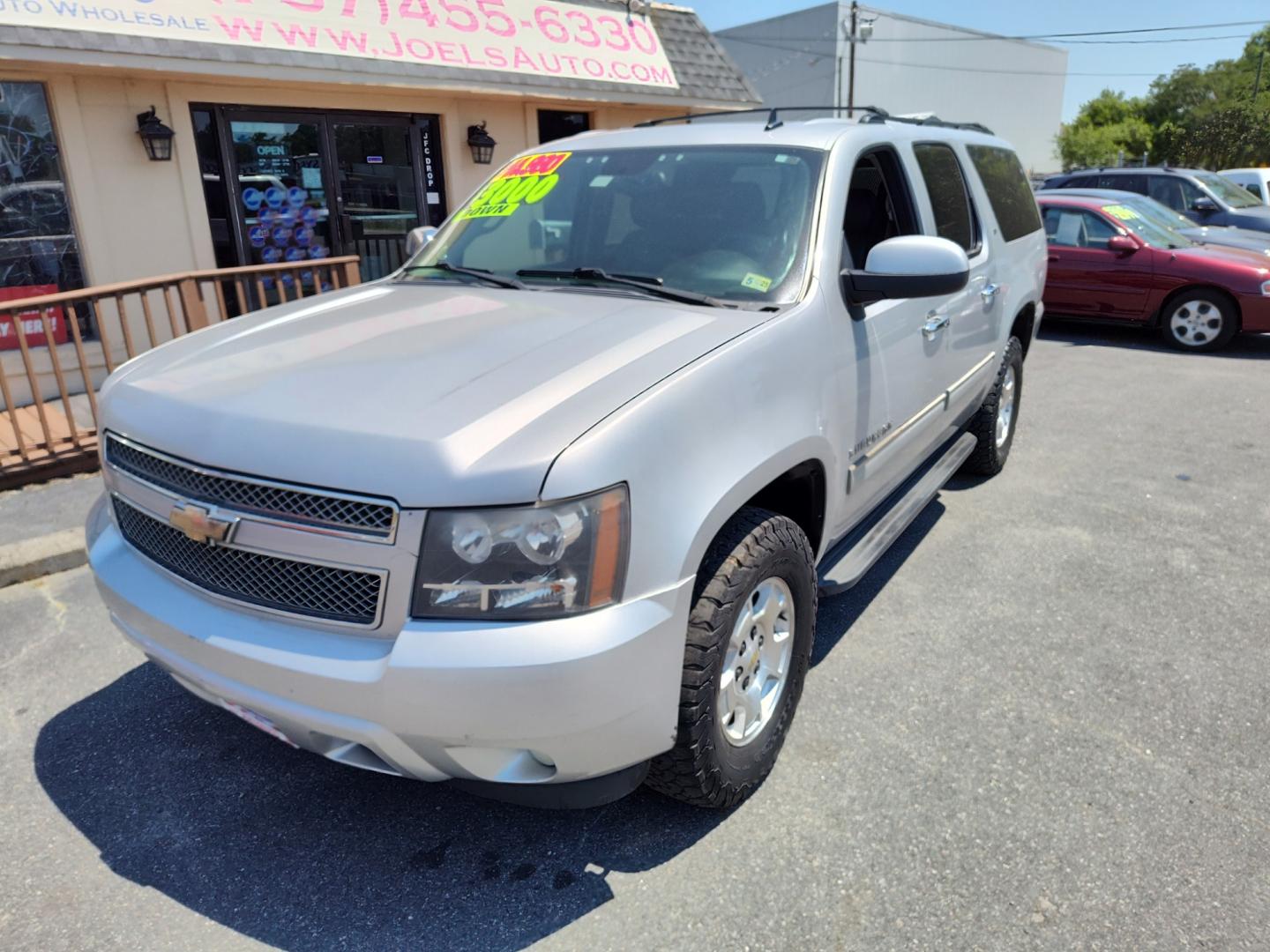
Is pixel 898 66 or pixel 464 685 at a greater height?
pixel 898 66

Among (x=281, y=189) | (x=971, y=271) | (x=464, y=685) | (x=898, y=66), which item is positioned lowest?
(x=464, y=685)

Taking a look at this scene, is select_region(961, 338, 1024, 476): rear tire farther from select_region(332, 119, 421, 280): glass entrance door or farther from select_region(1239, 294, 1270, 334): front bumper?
select_region(332, 119, 421, 280): glass entrance door

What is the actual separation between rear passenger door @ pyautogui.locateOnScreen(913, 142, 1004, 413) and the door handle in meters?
0.05

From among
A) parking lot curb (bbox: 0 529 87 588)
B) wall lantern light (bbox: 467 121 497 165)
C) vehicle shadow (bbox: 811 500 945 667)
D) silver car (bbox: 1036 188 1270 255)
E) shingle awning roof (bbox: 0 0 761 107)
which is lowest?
vehicle shadow (bbox: 811 500 945 667)

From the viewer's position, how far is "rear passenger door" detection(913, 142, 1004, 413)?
12.9 ft

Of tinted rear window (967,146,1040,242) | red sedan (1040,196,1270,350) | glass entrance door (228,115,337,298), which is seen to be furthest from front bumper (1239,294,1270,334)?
glass entrance door (228,115,337,298)

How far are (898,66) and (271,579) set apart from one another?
56.9 meters

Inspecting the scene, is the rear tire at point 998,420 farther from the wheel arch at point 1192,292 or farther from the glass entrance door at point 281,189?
the glass entrance door at point 281,189

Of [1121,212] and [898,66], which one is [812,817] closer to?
[1121,212]

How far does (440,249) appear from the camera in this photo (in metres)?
3.74

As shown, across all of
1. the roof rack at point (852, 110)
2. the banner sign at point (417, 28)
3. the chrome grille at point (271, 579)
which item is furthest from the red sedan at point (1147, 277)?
the chrome grille at point (271, 579)

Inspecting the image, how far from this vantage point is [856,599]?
3.96 metres

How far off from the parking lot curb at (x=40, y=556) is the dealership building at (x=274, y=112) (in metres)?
4.25

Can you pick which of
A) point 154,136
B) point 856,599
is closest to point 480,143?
point 154,136
